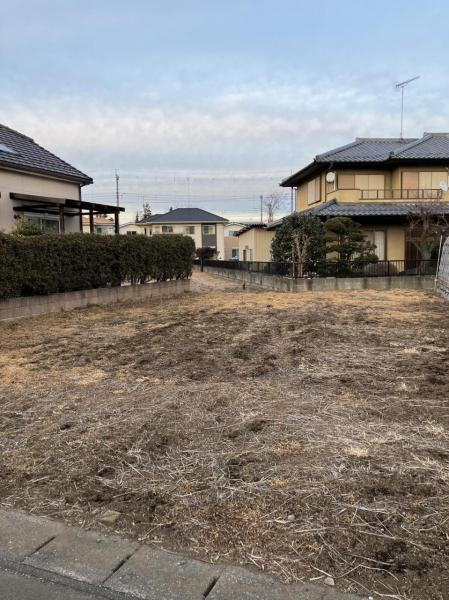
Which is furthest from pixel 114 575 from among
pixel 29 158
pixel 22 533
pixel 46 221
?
pixel 29 158

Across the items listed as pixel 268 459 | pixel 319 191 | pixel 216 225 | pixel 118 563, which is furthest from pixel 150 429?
pixel 216 225

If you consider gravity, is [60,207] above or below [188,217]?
below

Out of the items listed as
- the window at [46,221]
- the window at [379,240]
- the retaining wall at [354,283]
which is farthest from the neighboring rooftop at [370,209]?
the window at [46,221]

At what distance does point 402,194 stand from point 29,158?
15.5 metres

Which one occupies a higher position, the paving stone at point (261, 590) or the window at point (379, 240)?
the window at point (379, 240)

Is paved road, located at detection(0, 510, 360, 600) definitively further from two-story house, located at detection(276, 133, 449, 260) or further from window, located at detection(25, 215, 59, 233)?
two-story house, located at detection(276, 133, 449, 260)

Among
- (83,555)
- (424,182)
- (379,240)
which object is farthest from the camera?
(424,182)

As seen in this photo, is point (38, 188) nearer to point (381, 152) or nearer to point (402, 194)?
point (402, 194)

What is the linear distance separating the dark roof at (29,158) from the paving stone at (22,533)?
11829 millimetres

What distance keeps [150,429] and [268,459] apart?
0.96 meters

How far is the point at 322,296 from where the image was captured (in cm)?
1384

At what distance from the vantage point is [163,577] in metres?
2.00

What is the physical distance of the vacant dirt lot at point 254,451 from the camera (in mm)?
2158

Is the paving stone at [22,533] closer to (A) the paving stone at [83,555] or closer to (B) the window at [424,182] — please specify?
(A) the paving stone at [83,555]
